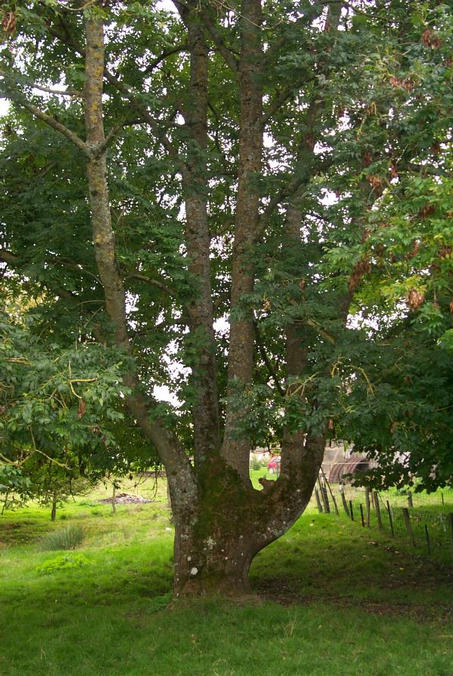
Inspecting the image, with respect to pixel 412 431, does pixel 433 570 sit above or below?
below

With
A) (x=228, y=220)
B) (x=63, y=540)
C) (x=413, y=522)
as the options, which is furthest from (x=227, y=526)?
(x=63, y=540)

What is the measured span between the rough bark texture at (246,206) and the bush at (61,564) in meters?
6.27

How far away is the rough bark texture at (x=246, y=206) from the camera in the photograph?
1143 cm

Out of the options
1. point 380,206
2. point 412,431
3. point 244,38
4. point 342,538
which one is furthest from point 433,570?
point 244,38

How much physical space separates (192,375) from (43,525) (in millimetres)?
15733

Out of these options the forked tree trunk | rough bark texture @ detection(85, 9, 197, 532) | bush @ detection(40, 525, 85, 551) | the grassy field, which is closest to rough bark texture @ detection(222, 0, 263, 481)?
the forked tree trunk

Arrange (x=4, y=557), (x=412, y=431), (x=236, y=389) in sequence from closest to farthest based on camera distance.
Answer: (x=412, y=431) < (x=236, y=389) < (x=4, y=557)

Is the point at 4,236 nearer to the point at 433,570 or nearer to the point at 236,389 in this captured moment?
the point at 236,389

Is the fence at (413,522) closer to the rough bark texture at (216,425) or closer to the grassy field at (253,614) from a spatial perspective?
the grassy field at (253,614)

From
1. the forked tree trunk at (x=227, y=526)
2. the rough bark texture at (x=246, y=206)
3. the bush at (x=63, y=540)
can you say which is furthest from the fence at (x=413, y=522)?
the bush at (x=63, y=540)

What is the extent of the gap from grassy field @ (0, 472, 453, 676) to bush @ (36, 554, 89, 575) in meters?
0.04

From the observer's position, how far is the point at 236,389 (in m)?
10.6

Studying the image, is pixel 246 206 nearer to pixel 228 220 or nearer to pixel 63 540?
pixel 228 220

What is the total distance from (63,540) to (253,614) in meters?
11.4
